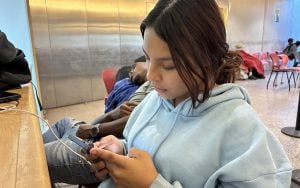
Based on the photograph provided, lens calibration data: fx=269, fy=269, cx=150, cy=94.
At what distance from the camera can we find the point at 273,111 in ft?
13.6

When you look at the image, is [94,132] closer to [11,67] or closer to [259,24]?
[11,67]

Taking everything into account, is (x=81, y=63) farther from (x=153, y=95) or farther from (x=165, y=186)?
(x=165, y=186)

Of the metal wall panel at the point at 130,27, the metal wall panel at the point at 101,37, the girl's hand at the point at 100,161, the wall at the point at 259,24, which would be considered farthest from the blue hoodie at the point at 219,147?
the wall at the point at 259,24

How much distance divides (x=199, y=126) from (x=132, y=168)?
203 mm

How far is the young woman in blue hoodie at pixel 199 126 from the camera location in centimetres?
62

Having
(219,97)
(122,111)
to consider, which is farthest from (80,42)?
(219,97)

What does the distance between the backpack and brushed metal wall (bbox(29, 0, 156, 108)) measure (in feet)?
10.1

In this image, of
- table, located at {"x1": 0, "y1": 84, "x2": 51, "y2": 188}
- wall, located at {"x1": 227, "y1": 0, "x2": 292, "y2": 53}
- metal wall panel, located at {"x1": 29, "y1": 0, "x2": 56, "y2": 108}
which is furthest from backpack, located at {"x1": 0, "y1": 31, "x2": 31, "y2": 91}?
wall, located at {"x1": 227, "y1": 0, "x2": 292, "y2": 53}

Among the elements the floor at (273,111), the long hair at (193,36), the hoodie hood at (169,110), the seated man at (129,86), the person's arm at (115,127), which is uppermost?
the long hair at (193,36)

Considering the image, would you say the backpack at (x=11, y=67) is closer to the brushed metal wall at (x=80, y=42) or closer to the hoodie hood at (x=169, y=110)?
the hoodie hood at (x=169, y=110)

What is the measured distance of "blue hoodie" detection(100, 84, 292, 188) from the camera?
0.61 meters

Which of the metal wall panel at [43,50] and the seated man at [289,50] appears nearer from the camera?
the metal wall panel at [43,50]

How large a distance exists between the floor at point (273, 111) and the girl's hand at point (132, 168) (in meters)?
2.14

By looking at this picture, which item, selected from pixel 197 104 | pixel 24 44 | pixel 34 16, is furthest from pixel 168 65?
pixel 34 16
